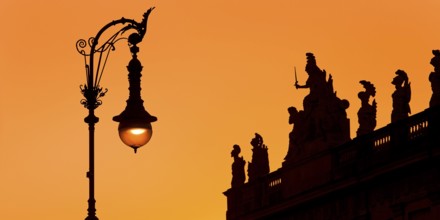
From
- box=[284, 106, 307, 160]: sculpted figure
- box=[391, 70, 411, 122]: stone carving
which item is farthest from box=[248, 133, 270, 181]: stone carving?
box=[391, 70, 411, 122]: stone carving

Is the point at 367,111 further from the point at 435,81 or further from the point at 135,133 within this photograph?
the point at 135,133

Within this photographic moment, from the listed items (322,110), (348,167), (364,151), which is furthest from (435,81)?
(322,110)

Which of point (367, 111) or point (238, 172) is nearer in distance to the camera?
point (367, 111)

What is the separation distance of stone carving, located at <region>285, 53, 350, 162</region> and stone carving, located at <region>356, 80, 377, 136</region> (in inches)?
114

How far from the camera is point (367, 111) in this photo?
5369 centimetres

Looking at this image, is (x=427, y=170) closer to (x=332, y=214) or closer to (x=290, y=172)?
(x=332, y=214)

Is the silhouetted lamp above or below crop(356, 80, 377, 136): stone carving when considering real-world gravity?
below

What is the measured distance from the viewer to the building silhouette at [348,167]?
49.1 metres

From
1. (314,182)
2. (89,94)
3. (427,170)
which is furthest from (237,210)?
(89,94)

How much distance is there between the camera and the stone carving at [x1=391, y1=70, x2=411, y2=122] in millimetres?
50516

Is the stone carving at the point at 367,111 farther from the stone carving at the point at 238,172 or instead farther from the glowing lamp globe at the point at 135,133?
the glowing lamp globe at the point at 135,133

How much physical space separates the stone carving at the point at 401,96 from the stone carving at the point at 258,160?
500 inches

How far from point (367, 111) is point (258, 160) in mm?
10385

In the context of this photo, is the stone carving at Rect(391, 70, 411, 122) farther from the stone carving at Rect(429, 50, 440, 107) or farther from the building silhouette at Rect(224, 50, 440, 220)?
the stone carving at Rect(429, 50, 440, 107)
